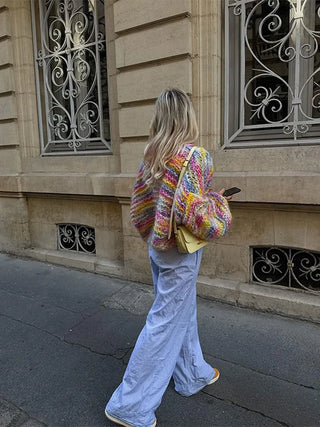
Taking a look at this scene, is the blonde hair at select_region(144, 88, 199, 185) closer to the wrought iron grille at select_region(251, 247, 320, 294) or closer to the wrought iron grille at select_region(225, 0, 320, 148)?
the wrought iron grille at select_region(225, 0, 320, 148)

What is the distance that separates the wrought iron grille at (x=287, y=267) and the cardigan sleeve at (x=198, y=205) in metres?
1.96

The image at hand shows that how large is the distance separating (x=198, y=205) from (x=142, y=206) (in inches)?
17.0

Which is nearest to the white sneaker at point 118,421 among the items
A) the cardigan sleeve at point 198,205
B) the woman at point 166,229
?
the woman at point 166,229

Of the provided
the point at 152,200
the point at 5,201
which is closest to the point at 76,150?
the point at 5,201

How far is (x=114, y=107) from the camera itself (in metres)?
4.55

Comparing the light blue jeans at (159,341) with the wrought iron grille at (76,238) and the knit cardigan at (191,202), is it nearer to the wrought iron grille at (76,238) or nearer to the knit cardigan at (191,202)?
the knit cardigan at (191,202)

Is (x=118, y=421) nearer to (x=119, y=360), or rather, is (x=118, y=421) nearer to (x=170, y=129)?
(x=119, y=360)

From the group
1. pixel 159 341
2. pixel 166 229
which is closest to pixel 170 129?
pixel 166 229

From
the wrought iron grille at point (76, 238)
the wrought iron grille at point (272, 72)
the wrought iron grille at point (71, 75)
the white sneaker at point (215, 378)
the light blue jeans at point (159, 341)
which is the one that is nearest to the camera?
the light blue jeans at point (159, 341)

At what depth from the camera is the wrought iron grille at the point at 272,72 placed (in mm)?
3445

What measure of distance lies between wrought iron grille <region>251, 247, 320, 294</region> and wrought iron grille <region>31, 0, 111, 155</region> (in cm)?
251

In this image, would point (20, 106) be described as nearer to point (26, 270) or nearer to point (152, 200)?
point (26, 270)

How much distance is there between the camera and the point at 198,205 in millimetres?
1879

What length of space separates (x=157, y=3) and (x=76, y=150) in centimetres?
228
